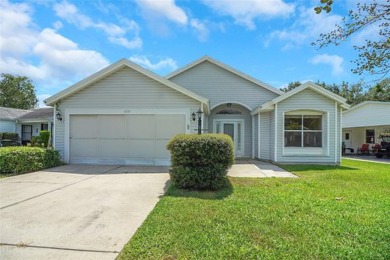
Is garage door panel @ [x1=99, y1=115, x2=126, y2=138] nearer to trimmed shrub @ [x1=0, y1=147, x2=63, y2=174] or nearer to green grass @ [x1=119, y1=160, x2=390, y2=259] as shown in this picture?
trimmed shrub @ [x1=0, y1=147, x2=63, y2=174]

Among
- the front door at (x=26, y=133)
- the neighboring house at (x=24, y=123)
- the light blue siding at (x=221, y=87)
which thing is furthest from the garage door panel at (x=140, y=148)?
the front door at (x=26, y=133)

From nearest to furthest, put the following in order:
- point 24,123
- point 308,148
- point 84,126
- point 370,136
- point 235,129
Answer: point 84,126
point 308,148
point 235,129
point 24,123
point 370,136

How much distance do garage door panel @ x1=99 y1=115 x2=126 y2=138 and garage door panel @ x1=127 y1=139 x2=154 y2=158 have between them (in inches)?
25.6

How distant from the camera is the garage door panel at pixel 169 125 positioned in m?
11.9

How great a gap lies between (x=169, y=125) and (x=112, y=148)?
3043mm

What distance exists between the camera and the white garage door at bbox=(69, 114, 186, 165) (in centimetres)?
1201

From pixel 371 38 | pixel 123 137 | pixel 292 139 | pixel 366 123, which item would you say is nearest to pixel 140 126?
pixel 123 137

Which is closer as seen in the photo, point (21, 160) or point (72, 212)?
point (72, 212)

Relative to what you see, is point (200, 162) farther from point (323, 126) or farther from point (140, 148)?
point (323, 126)

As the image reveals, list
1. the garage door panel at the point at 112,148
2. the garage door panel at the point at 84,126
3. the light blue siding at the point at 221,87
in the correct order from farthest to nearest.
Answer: the light blue siding at the point at 221,87, the garage door panel at the point at 84,126, the garage door panel at the point at 112,148

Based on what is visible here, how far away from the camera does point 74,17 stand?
401 inches

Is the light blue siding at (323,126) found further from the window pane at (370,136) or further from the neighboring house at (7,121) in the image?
the neighboring house at (7,121)

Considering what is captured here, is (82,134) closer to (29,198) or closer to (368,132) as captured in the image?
(29,198)

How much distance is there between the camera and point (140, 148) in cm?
1212
